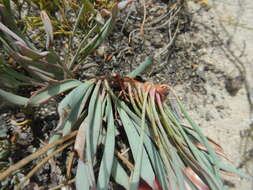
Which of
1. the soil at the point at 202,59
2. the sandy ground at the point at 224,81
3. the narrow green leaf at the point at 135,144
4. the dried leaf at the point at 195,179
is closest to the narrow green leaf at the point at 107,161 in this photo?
the narrow green leaf at the point at 135,144

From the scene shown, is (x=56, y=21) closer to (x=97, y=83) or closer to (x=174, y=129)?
(x=97, y=83)

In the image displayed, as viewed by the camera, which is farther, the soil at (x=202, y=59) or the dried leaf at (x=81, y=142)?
→ the soil at (x=202, y=59)

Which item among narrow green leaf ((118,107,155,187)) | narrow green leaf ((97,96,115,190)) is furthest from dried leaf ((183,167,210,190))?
narrow green leaf ((97,96,115,190))

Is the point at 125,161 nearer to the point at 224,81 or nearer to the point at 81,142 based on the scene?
the point at 81,142

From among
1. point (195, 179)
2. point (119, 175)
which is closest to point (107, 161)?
point (119, 175)

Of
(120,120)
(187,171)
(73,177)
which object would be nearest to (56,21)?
(120,120)

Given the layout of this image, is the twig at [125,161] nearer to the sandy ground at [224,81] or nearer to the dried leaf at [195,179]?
the dried leaf at [195,179]

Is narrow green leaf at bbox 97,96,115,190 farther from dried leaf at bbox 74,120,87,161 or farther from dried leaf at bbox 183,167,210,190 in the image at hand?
dried leaf at bbox 183,167,210,190

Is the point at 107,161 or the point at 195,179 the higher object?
the point at 107,161
